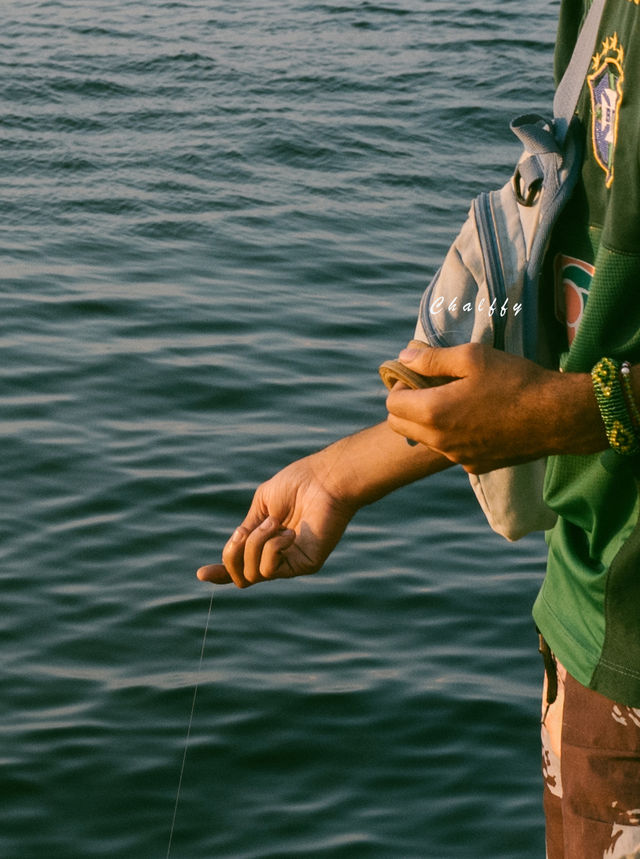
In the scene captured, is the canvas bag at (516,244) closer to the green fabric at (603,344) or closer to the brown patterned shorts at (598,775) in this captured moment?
the green fabric at (603,344)

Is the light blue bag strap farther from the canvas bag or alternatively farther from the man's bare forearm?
the man's bare forearm

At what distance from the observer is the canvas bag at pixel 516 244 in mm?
2182

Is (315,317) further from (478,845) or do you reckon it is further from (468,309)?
(468,309)

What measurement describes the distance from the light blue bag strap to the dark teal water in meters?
2.48

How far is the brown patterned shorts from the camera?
215 centimetres

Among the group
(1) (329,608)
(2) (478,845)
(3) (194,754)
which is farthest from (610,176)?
(1) (329,608)

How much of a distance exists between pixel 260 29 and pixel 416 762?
12.7 metres

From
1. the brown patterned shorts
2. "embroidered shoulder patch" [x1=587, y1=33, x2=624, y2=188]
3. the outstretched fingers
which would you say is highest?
"embroidered shoulder patch" [x1=587, y1=33, x2=624, y2=188]

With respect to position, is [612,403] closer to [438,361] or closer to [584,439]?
[584,439]

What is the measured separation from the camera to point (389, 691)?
489 cm

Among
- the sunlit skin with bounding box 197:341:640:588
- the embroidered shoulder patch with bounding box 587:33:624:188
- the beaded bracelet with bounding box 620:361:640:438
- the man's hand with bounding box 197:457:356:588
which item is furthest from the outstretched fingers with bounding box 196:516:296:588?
the embroidered shoulder patch with bounding box 587:33:624:188

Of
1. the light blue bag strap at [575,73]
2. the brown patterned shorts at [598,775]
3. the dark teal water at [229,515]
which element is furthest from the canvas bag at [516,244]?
the dark teal water at [229,515]

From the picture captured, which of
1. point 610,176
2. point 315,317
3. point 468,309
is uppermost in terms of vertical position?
point 610,176

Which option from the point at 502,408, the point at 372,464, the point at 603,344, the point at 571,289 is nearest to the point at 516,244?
the point at 571,289
